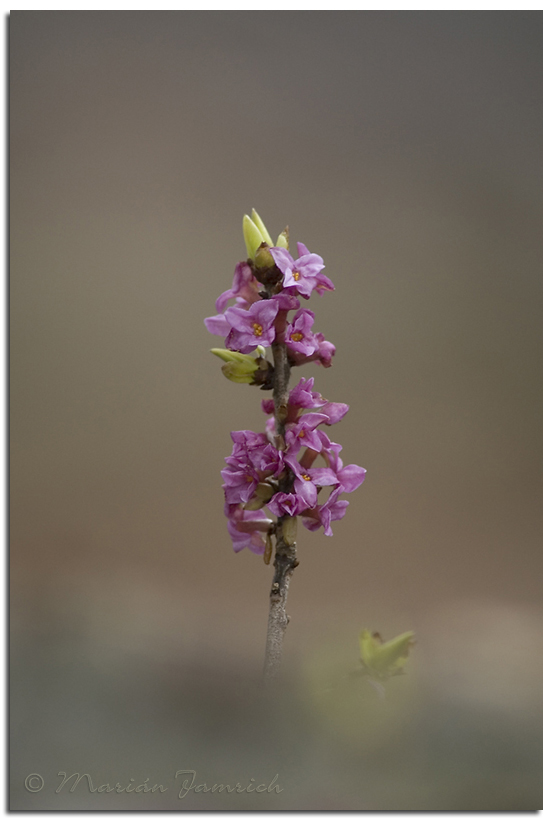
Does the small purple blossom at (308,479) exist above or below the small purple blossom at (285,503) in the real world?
above

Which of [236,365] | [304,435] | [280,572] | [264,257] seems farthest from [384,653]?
[264,257]

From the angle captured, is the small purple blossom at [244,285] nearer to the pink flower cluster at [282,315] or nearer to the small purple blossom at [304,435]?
the pink flower cluster at [282,315]

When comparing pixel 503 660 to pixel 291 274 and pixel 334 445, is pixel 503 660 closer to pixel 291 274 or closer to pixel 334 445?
pixel 334 445

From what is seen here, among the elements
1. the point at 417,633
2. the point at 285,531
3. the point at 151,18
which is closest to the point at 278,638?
the point at 285,531

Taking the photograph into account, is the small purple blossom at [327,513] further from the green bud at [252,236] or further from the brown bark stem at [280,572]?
the green bud at [252,236]

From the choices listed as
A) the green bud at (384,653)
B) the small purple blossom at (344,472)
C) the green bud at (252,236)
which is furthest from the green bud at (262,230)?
the green bud at (384,653)

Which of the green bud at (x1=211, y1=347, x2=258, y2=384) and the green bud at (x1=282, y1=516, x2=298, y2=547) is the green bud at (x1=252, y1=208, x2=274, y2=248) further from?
the green bud at (x1=282, y1=516, x2=298, y2=547)

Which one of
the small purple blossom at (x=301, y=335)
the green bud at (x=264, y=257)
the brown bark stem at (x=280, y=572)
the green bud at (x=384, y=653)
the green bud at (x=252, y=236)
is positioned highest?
the green bud at (x=252, y=236)
